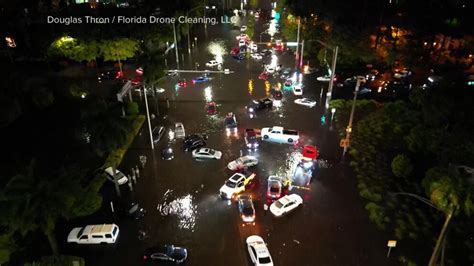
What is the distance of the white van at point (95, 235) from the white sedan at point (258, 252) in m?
11.7

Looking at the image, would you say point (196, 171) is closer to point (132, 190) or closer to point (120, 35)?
point (132, 190)

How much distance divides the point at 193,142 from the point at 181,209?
11.2 meters

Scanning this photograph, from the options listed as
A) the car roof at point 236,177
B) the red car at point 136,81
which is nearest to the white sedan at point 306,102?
the car roof at point 236,177

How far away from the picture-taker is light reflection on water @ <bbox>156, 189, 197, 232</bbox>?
1244 inches

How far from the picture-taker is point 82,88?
56438 mm

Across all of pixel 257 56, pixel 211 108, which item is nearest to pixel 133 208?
pixel 211 108

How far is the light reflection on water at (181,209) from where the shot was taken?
104ft

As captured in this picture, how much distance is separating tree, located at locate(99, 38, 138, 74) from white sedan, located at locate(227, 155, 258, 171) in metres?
37.0

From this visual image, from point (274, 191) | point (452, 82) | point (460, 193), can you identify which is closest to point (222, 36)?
point (452, 82)

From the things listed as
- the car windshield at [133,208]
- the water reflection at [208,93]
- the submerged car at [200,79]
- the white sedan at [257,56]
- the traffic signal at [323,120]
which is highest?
the white sedan at [257,56]

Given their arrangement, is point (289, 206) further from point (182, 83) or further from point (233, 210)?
point (182, 83)

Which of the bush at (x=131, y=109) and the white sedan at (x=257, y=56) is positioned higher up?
the white sedan at (x=257, y=56)

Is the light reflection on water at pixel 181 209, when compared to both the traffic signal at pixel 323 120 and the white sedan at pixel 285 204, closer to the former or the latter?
the white sedan at pixel 285 204

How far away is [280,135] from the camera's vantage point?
44000 millimetres
